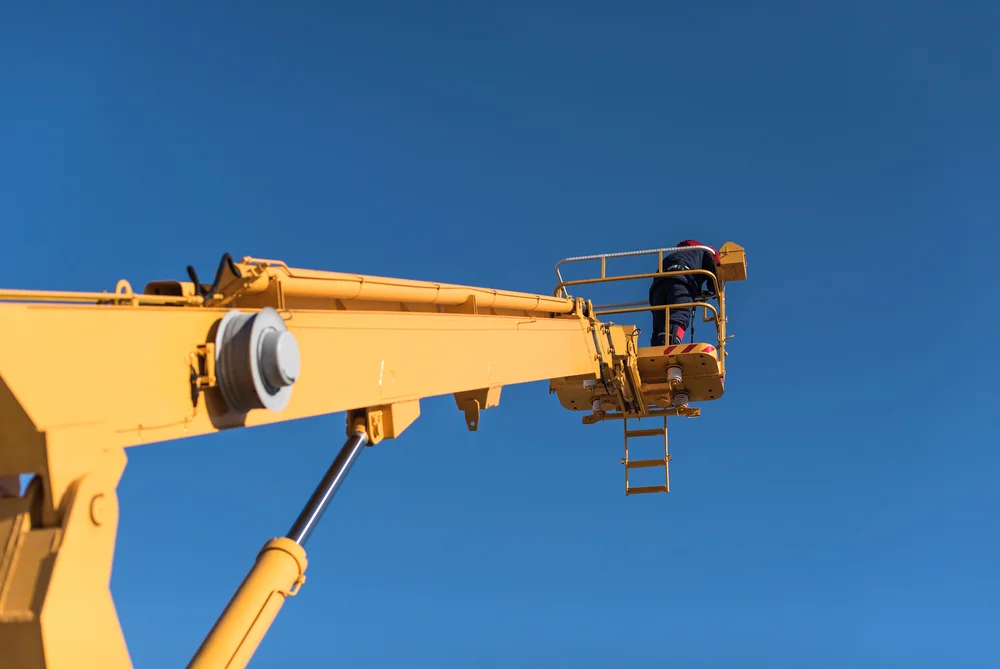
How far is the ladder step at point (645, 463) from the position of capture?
1085 cm

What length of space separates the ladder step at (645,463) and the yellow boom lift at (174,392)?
5.13 meters

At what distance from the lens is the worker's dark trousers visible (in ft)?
35.1

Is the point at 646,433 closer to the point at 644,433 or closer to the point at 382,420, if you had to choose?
the point at 644,433

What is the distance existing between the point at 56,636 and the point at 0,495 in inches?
18.4

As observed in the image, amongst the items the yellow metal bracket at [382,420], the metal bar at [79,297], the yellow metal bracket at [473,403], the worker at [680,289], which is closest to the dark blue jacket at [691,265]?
the worker at [680,289]

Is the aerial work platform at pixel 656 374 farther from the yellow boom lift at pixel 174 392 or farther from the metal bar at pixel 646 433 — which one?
the yellow boom lift at pixel 174 392

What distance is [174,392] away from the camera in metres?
3.31

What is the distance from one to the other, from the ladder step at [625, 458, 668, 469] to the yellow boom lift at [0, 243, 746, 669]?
16.8 feet

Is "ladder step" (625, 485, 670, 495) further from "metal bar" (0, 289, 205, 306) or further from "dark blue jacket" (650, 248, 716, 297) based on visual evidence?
"metal bar" (0, 289, 205, 306)

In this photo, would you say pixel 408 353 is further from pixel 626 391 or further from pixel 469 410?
pixel 626 391

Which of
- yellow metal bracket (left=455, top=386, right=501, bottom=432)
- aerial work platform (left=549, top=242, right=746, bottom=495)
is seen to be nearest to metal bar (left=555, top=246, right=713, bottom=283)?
aerial work platform (left=549, top=242, right=746, bottom=495)

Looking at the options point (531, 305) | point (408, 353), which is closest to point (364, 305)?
point (408, 353)

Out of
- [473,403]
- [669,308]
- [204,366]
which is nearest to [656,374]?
[669,308]

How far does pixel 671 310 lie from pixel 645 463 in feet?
5.72
